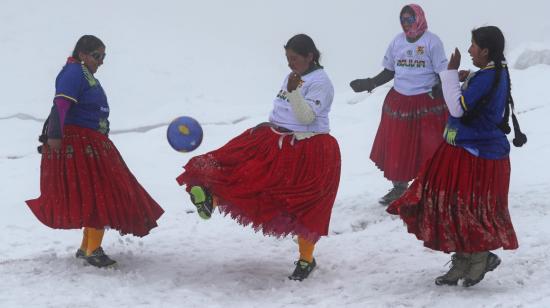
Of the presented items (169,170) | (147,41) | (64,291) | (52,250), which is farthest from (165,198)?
(147,41)

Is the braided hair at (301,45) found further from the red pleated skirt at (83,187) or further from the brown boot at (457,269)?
the brown boot at (457,269)

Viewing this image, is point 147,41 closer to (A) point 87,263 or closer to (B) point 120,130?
(B) point 120,130

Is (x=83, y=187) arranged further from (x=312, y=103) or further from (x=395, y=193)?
(x=395, y=193)

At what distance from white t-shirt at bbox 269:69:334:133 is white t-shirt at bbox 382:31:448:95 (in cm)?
164

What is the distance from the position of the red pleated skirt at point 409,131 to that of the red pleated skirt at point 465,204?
6.58 feet

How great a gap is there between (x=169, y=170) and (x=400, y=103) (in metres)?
4.30

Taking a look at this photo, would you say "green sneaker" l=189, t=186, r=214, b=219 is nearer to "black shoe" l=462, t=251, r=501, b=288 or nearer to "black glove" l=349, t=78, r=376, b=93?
"black shoe" l=462, t=251, r=501, b=288

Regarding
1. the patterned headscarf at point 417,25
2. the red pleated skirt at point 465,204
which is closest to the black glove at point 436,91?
the patterned headscarf at point 417,25

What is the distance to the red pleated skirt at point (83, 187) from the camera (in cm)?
456

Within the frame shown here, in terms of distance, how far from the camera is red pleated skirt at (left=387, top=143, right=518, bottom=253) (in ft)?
12.4

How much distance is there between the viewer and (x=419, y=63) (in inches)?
232

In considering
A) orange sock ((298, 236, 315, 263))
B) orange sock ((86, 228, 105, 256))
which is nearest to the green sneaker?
orange sock ((298, 236, 315, 263))

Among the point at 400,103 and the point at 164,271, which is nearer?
the point at 164,271

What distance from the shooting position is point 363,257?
198 inches
